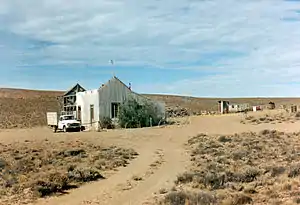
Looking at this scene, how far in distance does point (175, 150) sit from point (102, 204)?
1522cm

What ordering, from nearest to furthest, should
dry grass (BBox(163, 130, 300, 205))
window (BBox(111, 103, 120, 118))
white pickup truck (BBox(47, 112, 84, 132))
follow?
dry grass (BBox(163, 130, 300, 205)) → white pickup truck (BBox(47, 112, 84, 132)) → window (BBox(111, 103, 120, 118))

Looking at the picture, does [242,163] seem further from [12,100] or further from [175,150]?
[12,100]

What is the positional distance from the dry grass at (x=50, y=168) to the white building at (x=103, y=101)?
18.2 m

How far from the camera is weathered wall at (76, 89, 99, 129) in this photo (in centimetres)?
4762

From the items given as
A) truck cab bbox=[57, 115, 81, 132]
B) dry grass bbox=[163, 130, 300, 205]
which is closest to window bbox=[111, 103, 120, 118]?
truck cab bbox=[57, 115, 81, 132]

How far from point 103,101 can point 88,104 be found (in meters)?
2.47

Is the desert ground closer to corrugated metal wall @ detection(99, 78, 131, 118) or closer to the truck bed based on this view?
corrugated metal wall @ detection(99, 78, 131, 118)

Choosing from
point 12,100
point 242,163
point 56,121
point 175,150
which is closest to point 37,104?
point 12,100

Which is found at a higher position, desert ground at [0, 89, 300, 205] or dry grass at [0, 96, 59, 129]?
dry grass at [0, 96, 59, 129]

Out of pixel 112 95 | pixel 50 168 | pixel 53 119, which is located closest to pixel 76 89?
pixel 53 119

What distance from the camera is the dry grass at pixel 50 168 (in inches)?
596

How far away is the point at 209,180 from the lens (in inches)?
607

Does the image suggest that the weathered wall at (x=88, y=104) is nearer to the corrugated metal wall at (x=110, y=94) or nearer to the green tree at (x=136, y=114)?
the corrugated metal wall at (x=110, y=94)

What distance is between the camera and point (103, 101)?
4766 cm
